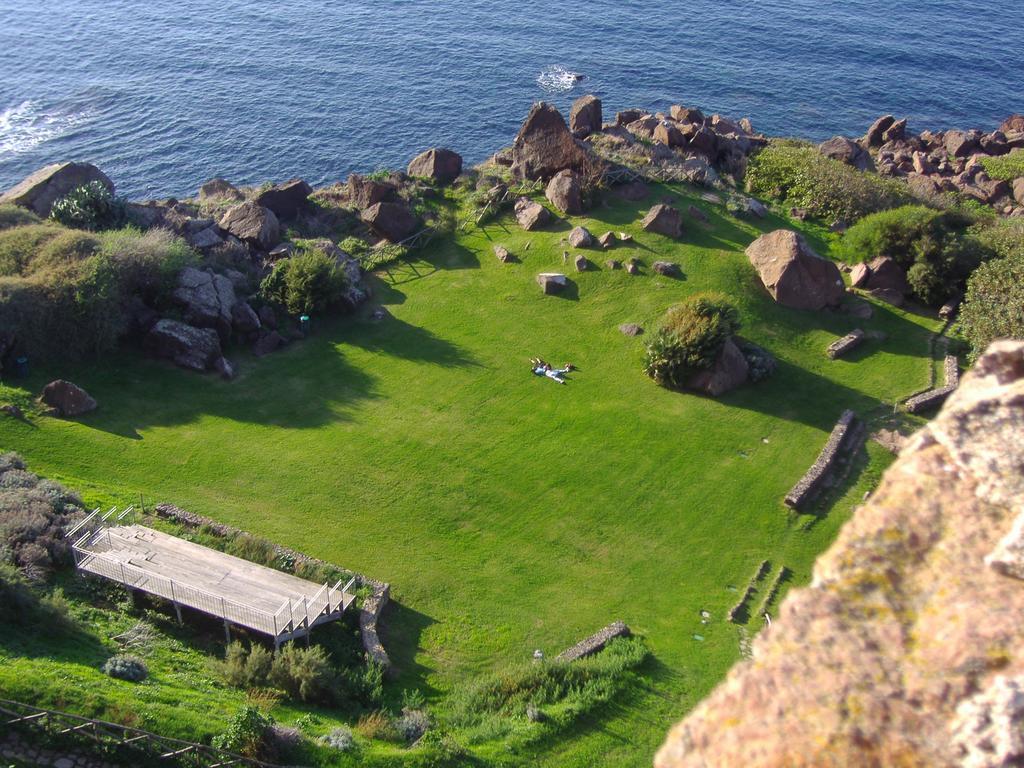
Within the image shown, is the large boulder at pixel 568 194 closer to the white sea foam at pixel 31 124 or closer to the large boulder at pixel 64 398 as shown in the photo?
the large boulder at pixel 64 398

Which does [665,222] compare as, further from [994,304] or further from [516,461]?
[516,461]

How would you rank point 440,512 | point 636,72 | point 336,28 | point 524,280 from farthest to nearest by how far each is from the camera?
point 336,28
point 636,72
point 524,280
point 440,512

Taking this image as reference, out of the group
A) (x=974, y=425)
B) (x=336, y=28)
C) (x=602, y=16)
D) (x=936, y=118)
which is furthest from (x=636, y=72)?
(x=974, y=425)

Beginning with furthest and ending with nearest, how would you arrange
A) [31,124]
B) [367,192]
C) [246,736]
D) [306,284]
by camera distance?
[31,124], [367,192], [306,284], [246,736]

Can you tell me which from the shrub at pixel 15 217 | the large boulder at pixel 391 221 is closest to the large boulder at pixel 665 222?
the large boulder at pixel 391 221

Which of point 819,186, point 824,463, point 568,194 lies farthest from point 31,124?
point 824,463

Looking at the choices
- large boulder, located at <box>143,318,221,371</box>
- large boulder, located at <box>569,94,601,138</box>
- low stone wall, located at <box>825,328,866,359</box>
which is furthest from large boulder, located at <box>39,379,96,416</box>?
large boulder, located at <box>569,94,601,138</box>

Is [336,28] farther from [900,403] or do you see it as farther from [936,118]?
[900,403]
